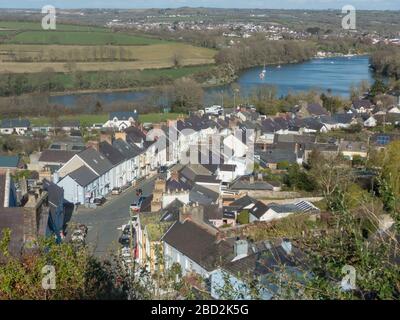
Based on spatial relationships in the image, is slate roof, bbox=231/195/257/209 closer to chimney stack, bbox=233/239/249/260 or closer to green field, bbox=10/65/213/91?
chimney stack, bbox=233/239/249/260

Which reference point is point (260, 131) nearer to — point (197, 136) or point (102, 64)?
point (197, 136)

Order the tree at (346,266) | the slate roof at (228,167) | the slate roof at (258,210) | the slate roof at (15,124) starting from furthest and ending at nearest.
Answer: the slate roof at (15,124), the slate roof at (228,167), the slate roof at (258,210), the tree at (346,266)

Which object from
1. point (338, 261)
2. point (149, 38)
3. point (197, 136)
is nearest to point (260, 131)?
point (197, 136)

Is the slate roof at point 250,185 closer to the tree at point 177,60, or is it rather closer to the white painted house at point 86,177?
the white painted house at point 86,177

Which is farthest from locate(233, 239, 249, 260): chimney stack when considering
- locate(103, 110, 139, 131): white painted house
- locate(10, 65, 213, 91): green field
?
locate(10, 65, 213, 91): green field

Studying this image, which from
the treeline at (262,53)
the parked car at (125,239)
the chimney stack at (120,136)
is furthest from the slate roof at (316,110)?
the treeline at (262,53)

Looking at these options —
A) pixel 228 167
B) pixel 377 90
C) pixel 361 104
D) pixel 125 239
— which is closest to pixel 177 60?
pixel 377 90

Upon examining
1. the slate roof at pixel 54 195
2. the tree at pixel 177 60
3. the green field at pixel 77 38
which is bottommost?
the slate roof at pixel 54 195
